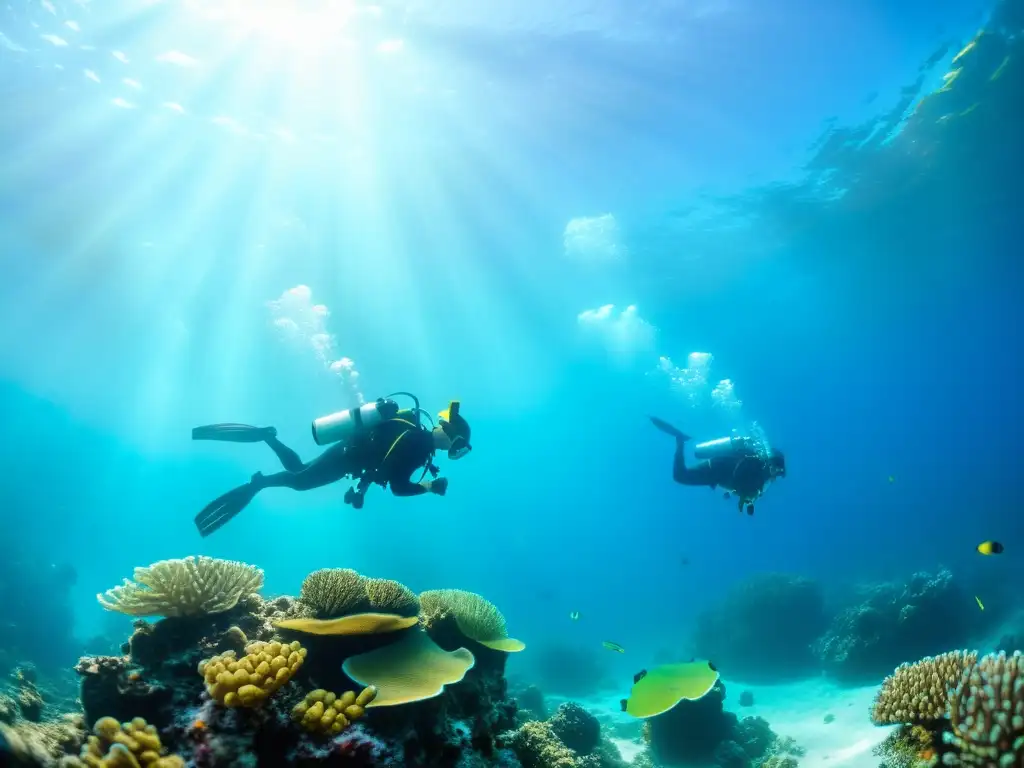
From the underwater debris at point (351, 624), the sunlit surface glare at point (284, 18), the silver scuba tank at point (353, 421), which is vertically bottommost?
the underwater debris at point (351, 624)

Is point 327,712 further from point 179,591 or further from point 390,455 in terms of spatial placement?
point 390,455

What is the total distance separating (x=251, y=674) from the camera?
11.6ft

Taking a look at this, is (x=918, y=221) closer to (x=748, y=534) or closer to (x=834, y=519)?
(x=834, y=519)

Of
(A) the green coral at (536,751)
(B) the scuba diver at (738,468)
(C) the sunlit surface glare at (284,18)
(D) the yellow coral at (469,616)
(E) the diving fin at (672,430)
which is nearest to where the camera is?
(A) the green coral at (536,751)

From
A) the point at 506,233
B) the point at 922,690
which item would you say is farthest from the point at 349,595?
the point at 506,233

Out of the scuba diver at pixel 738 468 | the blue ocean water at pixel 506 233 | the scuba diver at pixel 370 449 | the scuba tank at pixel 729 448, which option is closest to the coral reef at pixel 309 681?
the scuba diver at pixel 370 449

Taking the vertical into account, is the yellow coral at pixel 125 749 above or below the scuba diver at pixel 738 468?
below

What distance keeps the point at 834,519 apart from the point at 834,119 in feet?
330

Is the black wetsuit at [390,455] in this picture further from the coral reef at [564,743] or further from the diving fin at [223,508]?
the coral reef at [564,743]

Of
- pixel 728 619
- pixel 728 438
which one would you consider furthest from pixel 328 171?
pixel 728 619

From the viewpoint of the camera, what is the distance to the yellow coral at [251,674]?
3.42 m

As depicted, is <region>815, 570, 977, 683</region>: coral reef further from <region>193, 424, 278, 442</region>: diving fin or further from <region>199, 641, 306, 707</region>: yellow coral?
<region>193, 424, 278, 442</region>: diving fin

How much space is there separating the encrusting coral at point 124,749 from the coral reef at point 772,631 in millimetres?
21746

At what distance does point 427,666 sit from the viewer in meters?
4.62
